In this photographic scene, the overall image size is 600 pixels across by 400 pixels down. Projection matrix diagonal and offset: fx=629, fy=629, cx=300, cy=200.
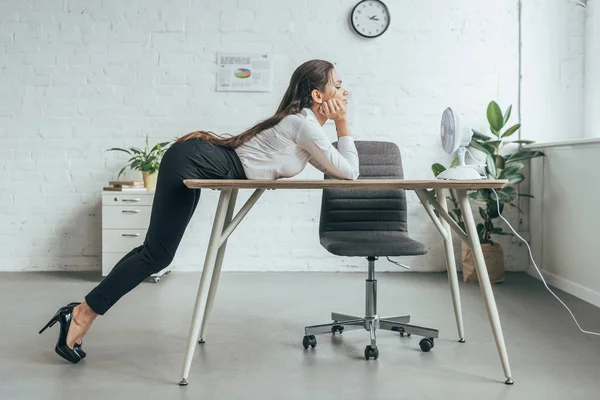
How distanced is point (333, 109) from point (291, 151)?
0.84 ft

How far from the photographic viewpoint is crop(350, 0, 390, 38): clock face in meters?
4.60

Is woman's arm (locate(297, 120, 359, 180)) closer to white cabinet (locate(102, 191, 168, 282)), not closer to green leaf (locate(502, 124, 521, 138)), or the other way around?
white cabinet (locate(102, 191, 168, 282))

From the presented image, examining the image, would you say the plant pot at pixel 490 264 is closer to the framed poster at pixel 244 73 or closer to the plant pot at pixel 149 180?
the framed poster at pixel 244 73

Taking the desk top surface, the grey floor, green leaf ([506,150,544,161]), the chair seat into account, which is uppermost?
green leaf ([506,150,544,161])

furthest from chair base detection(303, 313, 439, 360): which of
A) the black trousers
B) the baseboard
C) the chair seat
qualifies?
the baseboard

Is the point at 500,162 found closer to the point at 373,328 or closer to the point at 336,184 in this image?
the point at 373,328

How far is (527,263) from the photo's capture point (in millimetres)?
4691

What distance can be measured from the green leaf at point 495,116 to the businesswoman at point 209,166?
2293mm

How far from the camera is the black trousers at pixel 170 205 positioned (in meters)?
2.25

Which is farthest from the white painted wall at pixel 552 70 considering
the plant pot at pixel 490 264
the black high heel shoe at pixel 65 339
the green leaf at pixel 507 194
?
the black high heel shoe at pixel 65 339

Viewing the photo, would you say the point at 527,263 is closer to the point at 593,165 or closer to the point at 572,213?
the point at 572,213

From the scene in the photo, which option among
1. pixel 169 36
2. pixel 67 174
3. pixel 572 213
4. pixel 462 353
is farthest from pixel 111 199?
pixel 572 213

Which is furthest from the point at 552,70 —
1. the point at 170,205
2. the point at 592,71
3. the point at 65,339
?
the point at 65,339

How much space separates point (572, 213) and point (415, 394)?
229 cm
